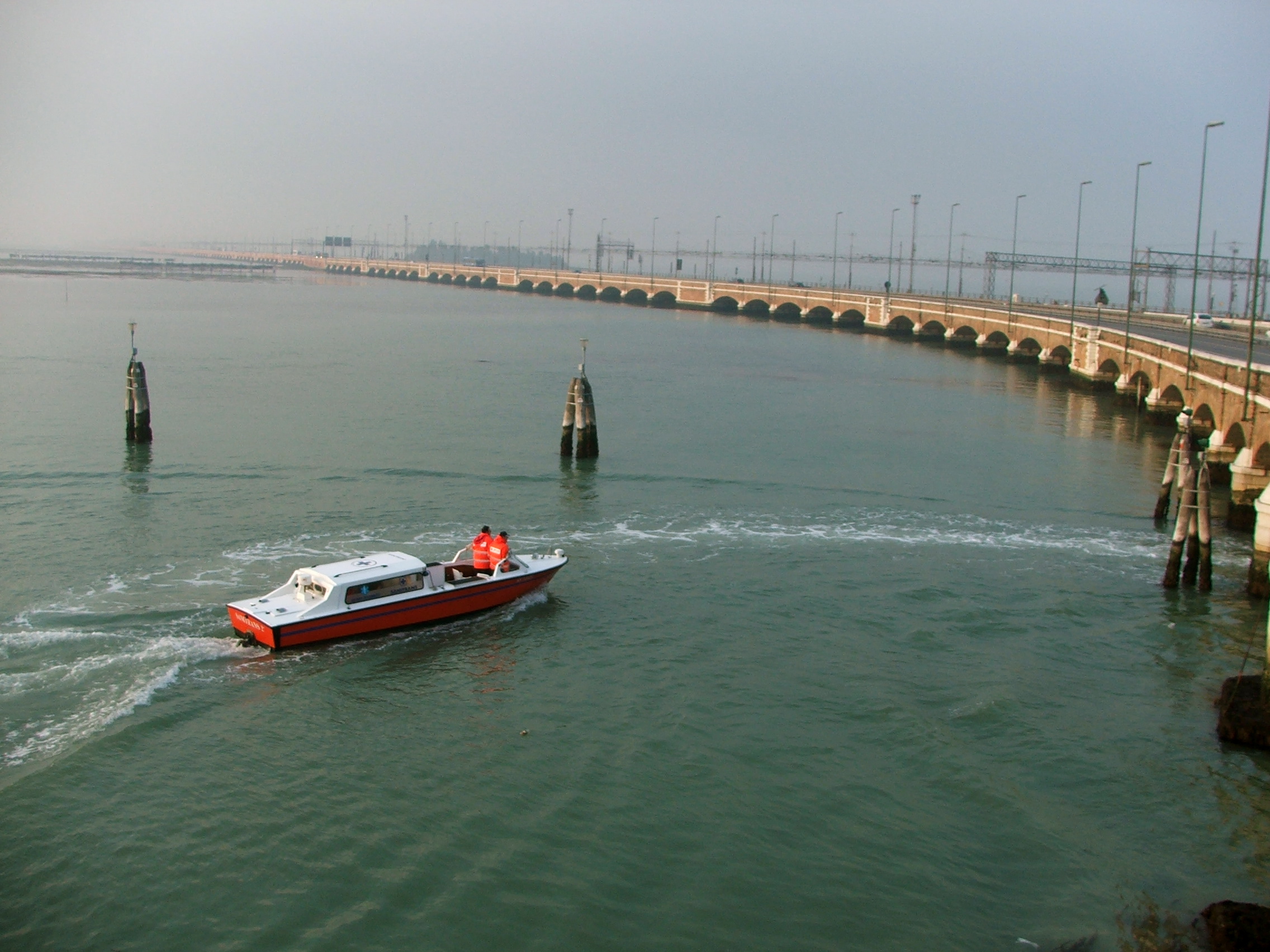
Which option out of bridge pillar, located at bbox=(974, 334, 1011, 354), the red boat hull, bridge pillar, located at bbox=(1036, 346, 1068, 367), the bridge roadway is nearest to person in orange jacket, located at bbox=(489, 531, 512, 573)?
the red boat hull

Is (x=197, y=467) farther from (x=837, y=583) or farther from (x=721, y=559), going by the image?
(x=837, y=583)

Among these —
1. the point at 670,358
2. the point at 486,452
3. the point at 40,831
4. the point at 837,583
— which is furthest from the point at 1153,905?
the point at 670,358

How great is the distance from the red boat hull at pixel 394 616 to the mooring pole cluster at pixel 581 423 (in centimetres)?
1765

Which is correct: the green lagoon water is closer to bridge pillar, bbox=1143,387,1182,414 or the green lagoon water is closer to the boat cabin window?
the boat cabin window

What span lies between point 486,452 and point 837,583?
2195 centimetres

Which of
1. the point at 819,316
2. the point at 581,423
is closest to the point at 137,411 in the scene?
the point at 581,423

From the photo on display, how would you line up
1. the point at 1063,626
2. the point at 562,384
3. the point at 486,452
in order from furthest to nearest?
the point at 562,384 → the point at 486,452 → the point at 1063,626

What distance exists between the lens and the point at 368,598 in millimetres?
25406

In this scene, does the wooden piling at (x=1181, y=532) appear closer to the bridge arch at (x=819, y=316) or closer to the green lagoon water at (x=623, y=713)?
the green lagoon water at (x=623, y=713)

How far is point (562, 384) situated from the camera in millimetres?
75438

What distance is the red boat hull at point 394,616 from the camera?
24297mm

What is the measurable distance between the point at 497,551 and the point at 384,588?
3283 millimetres

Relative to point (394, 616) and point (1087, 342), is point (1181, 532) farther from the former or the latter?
point (1087, 342)

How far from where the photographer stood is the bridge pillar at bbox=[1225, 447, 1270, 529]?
119 feet
